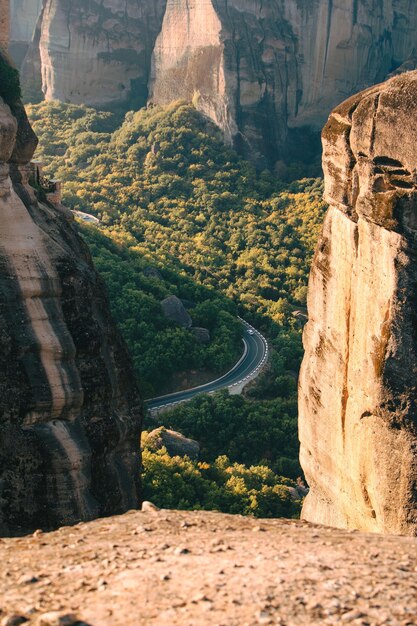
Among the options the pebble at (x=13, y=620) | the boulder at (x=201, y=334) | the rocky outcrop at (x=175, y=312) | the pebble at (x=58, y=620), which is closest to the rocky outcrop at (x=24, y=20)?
the rocky outcrop at (x=175, y=312)

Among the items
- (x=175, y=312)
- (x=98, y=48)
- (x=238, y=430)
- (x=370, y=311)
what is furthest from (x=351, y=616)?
(x=98, y=48)

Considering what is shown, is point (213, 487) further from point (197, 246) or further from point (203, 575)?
point (197, 246)

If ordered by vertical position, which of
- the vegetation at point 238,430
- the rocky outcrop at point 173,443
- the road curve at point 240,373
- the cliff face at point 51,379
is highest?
the cliff face at point 51,379

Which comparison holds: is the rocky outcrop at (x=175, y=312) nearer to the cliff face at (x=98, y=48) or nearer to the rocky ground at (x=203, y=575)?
the cliff face at (x=98, y=48)

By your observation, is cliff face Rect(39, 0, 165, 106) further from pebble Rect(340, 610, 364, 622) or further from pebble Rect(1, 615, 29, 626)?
pebble Rect(340, 610, 364, 622)

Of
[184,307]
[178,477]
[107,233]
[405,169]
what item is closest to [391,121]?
[405,169]

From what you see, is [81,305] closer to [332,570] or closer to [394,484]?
[394,484]

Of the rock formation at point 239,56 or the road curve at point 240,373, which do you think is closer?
the road curve at point 240,373
